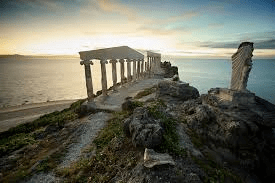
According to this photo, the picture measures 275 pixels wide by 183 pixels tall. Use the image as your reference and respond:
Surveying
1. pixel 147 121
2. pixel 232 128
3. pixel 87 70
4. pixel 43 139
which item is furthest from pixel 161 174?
pixel 87 70

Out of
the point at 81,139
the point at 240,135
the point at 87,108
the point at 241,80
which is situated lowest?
the point at 81,139

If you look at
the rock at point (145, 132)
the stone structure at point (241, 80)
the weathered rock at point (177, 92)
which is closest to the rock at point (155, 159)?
the rock at point (145, 132)

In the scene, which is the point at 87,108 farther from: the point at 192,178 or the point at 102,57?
the point at 192,178

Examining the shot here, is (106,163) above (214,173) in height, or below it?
below

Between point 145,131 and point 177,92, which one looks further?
point 177,92

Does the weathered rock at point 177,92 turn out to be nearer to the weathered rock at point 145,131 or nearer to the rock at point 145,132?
the weathered rock at point 145,131

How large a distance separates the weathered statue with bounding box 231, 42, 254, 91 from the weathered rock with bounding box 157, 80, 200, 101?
19.1 ft

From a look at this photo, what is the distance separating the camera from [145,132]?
10.4 metres

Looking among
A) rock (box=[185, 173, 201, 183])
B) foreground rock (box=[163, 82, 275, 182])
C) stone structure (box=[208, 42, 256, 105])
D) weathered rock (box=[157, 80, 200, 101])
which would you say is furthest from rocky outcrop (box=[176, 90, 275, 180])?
weathered rock (box=[157, 80, 200, 101])

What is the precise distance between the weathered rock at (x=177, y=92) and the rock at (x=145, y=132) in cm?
923

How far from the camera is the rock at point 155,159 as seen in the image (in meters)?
8.47

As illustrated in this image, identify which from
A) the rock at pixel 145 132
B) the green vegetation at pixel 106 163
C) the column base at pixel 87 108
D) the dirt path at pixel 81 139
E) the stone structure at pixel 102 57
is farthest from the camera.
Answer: the stone structure at pixel 102 57

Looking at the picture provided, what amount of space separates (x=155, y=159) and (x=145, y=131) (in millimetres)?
1983

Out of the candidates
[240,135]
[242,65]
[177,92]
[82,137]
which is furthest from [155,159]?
[177,92]
